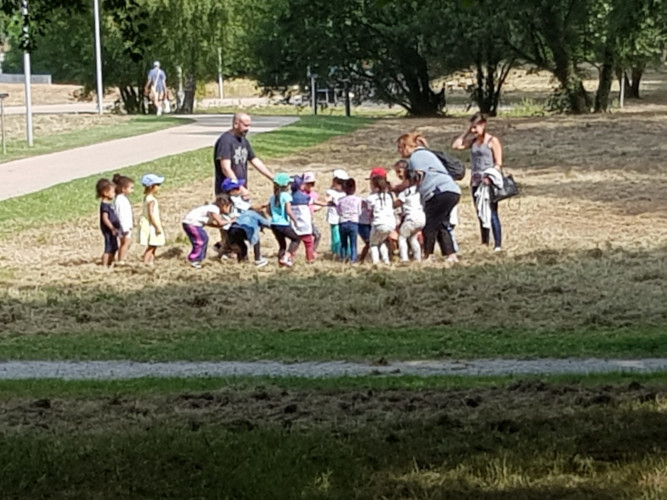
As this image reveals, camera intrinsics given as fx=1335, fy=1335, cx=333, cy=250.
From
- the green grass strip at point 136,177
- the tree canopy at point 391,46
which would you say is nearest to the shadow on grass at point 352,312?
the green grass strip at point 136,177

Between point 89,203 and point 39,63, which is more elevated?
point 39,63

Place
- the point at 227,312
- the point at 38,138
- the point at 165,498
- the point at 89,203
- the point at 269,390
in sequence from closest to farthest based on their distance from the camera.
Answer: the point at 165,498 < the point at 269,390 < the point at 227,312 < the point at 89,203 < the point at 38,138

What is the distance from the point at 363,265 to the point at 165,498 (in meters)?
10.6

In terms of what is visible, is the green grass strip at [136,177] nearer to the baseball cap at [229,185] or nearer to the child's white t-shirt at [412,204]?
the baseball cap at [229,185]

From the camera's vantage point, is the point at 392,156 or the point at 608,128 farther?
the point at 608,128

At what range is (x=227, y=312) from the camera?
13.2 meters

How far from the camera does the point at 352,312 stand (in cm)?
1307

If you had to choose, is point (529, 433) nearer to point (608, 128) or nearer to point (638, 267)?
point (638, 267)

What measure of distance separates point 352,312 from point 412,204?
9.52ft

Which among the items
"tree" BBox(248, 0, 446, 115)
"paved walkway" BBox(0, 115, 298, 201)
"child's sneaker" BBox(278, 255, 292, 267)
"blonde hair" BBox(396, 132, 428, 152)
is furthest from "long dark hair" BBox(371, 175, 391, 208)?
"tree" BBox(248, 0, 446, 115)

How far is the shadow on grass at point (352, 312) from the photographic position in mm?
11102

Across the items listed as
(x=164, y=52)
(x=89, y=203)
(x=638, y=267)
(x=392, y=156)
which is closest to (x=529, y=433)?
(x=638, y=267)

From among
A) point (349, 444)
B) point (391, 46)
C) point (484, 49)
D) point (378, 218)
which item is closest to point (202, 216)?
point (378, 218)

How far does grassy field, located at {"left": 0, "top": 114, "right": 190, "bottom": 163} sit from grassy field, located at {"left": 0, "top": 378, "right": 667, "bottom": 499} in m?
23.6
